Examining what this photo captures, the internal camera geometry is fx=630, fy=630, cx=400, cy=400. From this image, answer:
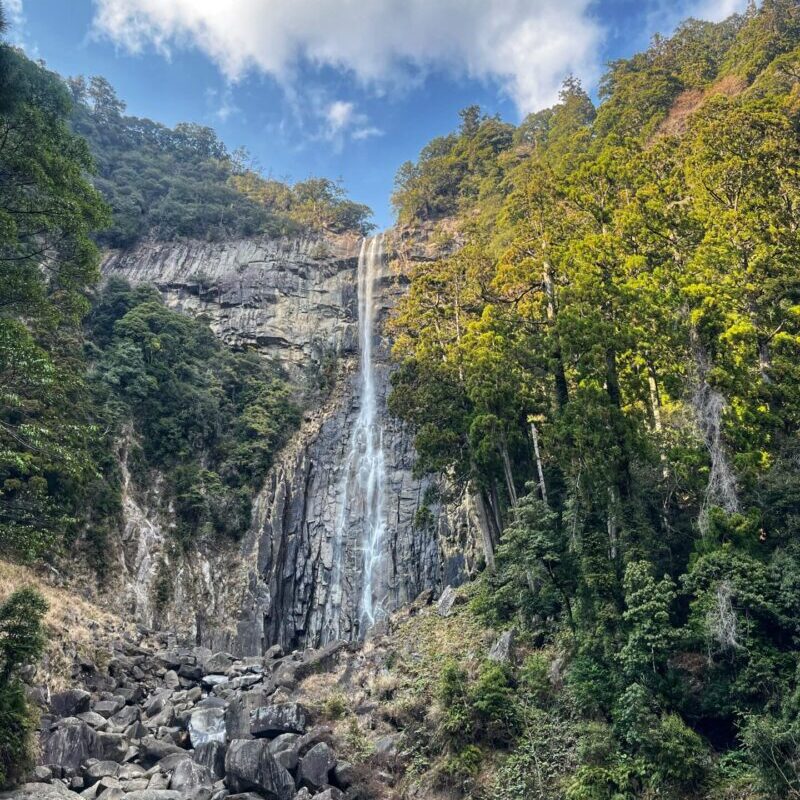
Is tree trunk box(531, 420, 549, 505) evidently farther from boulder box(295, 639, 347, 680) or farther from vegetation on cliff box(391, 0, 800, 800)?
boulder box(295, 639, 347, 680)

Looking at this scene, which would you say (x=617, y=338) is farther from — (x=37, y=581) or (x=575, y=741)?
(x=37, y=581)

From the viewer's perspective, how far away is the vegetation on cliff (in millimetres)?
9656

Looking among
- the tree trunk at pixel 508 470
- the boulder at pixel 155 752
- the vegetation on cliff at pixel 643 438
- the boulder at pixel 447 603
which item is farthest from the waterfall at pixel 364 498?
the boulder at pixel 155 752

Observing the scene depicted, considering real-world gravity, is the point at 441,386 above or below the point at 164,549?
above

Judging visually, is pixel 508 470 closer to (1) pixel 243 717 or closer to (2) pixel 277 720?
(2) pixel 277 720

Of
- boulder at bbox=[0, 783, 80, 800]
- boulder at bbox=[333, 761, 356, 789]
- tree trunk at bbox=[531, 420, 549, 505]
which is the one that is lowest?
boulder at bbox=[333, 761, 356, 789]

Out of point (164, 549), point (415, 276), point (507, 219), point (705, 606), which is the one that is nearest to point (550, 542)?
point (705, 606)

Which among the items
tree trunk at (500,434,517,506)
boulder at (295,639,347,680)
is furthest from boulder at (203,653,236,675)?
tree trunk at (500,434,517,506)

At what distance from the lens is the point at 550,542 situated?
1328 cm

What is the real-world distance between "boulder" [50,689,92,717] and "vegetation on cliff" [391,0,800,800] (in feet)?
26.2

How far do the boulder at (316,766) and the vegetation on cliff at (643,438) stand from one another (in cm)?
226

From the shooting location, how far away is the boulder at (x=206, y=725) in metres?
12.6

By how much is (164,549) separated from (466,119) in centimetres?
3892

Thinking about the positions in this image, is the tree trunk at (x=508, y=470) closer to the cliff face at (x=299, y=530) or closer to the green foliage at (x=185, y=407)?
the cliff face at (x=299, y=530)
